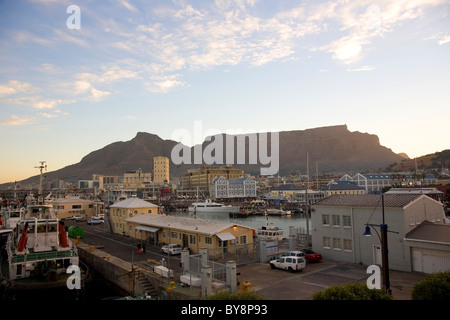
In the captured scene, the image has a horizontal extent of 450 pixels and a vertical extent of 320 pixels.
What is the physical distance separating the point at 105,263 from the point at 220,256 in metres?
8.00

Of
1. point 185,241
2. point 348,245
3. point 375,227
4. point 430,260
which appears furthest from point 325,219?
point 185,241

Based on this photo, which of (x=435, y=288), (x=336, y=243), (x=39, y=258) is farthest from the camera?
(x=336, y=243)

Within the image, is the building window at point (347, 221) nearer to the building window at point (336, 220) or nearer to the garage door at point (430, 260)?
the building window at point (336, 220)

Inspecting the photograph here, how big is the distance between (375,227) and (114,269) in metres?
15.9

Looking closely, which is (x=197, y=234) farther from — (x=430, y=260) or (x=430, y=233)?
(x=430, y=233)

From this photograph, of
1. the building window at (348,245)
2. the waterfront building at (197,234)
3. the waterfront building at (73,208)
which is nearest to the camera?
the building window at (348,245)

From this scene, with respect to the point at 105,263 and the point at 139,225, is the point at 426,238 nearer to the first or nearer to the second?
the point at 105,263

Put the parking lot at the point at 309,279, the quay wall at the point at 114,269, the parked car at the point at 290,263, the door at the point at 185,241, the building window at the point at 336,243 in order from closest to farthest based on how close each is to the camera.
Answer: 1. the parking lot at the point at 309,279
2. the parked car at the point at 290,263
3. the quay wall at the point at 114,269
4. the building window at the point at 336,243
5. the door at the point at 185,241

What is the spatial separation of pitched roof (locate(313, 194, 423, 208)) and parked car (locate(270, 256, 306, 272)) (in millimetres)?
4903

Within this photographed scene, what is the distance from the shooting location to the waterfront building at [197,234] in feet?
71.5

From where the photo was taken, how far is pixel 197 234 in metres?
23.0

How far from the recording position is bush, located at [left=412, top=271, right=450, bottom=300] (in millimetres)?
8836

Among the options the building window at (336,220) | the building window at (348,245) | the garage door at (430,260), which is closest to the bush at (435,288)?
the garage door at (430,260)

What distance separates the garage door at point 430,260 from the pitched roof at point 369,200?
8.08 ft
